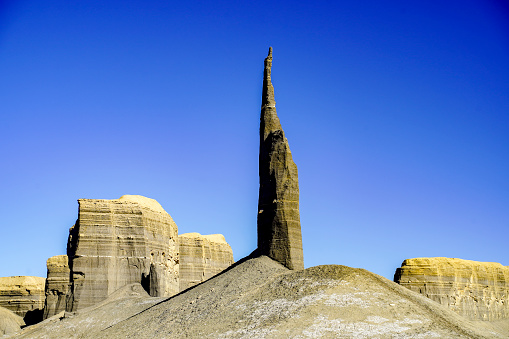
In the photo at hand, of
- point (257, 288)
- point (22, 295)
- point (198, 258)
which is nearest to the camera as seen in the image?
point (257, 288)

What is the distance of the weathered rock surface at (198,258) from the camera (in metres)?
72.3

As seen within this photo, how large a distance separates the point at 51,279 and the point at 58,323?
15.1 metres

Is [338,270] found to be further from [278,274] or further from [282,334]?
[282,334]

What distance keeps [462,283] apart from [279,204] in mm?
37766

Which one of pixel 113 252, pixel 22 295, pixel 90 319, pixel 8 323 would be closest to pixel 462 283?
pixel 113 252

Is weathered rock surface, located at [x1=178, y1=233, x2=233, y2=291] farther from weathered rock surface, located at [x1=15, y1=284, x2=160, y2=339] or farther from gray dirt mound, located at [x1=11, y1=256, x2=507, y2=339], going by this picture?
gray dirt mound, located at [x1=11, y1=256, x2=507, y2=339]

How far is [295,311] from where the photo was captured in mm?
30844

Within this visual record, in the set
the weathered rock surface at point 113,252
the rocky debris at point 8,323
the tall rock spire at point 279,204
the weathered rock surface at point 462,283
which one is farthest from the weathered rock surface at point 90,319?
the weathered rock surface at point 462,283

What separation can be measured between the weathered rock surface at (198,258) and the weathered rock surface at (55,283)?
14.9 metres

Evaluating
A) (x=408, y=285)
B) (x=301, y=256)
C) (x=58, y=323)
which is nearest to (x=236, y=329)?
(x=301, y=256)

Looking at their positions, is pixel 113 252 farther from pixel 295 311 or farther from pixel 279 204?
pixel 295 311

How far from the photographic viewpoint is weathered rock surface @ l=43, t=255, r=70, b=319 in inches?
2238

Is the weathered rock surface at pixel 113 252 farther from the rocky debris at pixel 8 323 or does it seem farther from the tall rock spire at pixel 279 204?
the tall rock spire at pixel 279 204

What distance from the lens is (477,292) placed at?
236ft
